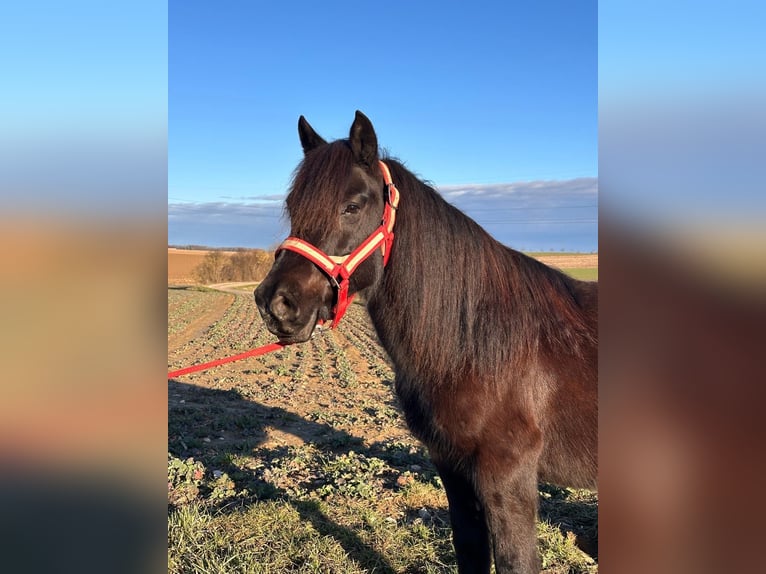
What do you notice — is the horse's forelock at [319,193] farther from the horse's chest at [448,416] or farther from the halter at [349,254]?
the horse's chest at [448,416]

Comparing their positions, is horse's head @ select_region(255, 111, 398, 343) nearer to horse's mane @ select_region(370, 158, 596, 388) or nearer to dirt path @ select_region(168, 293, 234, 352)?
horse's mane @ select_region(370, 158, 596, 388)

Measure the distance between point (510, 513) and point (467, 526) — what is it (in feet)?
2.48

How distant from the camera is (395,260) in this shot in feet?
8.81

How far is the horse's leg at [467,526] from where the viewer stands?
3078mm

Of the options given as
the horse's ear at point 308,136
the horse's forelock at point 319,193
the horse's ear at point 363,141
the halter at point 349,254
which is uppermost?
the horse's ear at point 308,136

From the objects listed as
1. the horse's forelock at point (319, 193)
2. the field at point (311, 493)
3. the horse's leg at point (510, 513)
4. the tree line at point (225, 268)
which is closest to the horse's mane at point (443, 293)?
the horse's forelock at point (319, 193)

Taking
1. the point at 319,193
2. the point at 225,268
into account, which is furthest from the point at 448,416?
the point at 225,268

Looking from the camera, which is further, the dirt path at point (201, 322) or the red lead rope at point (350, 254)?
the dirt path at point (201, 322)

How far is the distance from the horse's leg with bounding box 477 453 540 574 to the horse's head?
3.95 feet

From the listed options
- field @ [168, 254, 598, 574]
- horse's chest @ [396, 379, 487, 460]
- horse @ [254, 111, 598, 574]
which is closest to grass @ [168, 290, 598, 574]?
field @ [168, 254, 598, 574]
